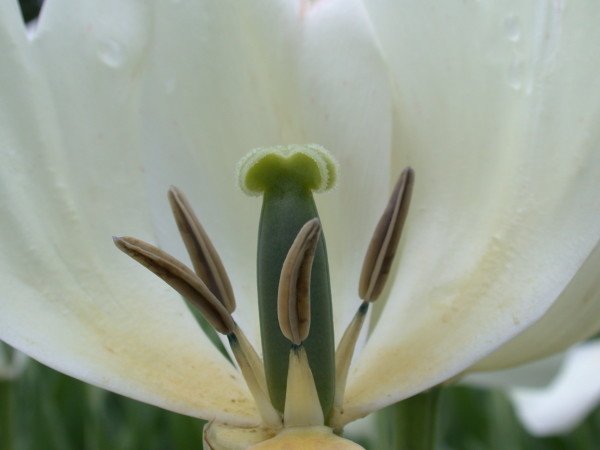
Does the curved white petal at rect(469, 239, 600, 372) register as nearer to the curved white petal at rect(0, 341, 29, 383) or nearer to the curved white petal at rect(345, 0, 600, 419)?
the curved white petal at rect(345, 0, 600, 419)

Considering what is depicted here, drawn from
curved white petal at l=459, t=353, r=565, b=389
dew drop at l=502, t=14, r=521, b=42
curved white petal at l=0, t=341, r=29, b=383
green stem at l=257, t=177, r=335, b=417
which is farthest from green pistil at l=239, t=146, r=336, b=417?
curved white petal at l=459, t=353, r=565, b=389

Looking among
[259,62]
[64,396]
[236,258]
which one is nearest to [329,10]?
[259,62]

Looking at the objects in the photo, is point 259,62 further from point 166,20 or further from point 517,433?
point 517,433

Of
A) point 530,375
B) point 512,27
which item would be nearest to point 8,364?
point 512,27

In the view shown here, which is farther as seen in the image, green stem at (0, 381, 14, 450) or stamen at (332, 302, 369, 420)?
green stem at (0, 381, 14, 450)

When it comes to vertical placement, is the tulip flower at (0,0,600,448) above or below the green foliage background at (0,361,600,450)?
above

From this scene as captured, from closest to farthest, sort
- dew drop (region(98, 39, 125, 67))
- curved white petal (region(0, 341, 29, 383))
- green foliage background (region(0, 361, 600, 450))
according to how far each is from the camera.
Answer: dew drop (region(98, 39, 125, 67)) → curved white petal (region(0, 341, 29, 383)) → green foliage background (region(0, 361, 600, 450))

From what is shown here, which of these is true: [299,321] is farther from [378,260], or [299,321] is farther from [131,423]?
[131,423]

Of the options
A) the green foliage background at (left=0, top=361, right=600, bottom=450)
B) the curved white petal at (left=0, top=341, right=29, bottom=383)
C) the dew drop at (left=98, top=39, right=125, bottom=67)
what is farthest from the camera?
the green foliage background at (left=0, top=361, right=600, bottom=450)
